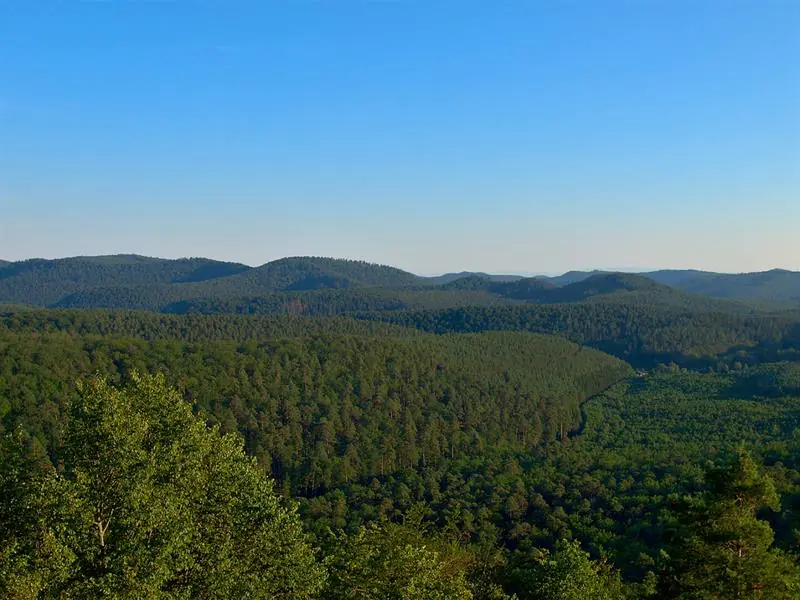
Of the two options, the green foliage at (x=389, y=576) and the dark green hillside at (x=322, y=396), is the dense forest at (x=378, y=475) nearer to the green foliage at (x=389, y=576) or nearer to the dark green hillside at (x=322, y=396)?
the green foliage at (x=389, y=576)

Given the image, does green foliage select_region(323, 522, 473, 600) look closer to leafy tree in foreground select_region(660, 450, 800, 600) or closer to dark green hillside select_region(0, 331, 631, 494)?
leafy tree in foreground select_region(660, 450, 800, 600)

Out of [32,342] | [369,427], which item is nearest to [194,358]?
[32,342]

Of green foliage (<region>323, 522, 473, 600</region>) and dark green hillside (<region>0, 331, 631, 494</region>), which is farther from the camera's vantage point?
dark green hillside (<region>0, 331, 631, 494</region>)

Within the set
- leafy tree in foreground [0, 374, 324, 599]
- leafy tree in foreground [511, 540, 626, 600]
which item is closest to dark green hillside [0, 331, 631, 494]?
leafy tree in foreground [511, 540, 626, 600]

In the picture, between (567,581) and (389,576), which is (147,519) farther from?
(567,581)

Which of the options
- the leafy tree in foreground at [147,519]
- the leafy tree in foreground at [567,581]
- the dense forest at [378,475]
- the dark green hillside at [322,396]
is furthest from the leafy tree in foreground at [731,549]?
the dark green hillside at [322,396]

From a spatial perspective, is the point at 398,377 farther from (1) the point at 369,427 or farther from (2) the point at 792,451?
(2) the point at 792,451
